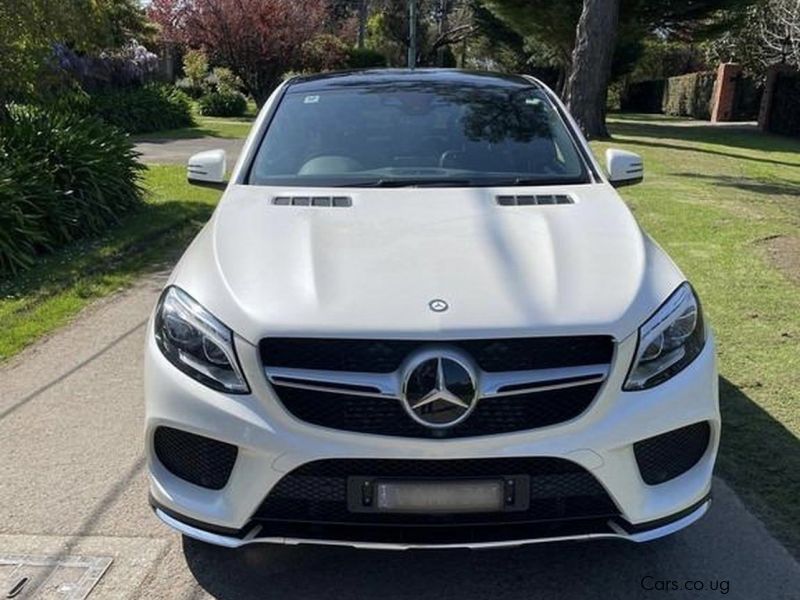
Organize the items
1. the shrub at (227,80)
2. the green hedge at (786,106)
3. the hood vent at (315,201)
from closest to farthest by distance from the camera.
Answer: the hood vent at (315,201) < the green hedge at (786,106) < the shrub at (227,80)

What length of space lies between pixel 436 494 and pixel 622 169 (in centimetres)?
248

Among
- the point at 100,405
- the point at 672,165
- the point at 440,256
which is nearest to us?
the point at 440,256

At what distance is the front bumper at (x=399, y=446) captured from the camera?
95.7 inches

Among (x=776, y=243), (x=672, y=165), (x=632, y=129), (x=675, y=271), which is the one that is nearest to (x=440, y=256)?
(x=675, y=271)

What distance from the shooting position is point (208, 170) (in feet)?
14.1

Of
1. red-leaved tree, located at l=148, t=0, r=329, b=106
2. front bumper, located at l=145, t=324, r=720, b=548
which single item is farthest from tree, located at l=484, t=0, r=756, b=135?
front bumper, located at l=145, t=324, r=720, b=548

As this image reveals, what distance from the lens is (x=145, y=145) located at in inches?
747

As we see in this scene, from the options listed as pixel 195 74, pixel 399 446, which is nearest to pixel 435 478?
pixel 399 446

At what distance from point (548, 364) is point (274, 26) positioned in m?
30.7

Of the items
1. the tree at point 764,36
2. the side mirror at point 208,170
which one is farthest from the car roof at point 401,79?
the tree at point 764,36

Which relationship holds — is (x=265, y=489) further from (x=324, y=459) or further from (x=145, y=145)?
(x=145, y=145)

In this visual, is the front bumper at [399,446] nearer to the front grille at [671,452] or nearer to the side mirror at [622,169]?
the front grille at [671,452]

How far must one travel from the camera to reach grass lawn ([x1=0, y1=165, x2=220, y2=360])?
5.87m

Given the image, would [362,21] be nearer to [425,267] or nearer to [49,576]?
[425,267]
